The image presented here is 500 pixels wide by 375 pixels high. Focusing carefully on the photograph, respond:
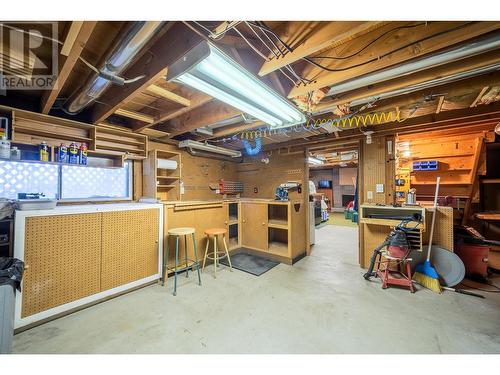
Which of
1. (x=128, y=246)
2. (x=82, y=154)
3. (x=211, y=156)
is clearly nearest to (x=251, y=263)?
(x=128, y=246)

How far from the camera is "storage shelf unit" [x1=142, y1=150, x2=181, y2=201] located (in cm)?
316

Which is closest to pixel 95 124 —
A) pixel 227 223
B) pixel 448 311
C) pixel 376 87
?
pixel 227 223

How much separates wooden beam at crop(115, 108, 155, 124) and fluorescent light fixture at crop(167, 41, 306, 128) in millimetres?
1494

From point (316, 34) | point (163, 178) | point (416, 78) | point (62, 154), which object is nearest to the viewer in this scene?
point (316, 34)

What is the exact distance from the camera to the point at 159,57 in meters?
1.52

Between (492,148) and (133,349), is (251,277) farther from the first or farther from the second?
(492,148)

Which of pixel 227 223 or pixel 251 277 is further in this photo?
pixel 227 223

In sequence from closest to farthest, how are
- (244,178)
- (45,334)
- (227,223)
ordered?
(45,334) → (227,223) → (244,178)

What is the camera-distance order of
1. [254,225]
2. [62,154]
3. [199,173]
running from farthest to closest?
[199,173]
[254,225]
[62,154]

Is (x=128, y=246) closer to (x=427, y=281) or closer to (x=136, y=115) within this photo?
(x=136, y=115)

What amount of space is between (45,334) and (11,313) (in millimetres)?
686

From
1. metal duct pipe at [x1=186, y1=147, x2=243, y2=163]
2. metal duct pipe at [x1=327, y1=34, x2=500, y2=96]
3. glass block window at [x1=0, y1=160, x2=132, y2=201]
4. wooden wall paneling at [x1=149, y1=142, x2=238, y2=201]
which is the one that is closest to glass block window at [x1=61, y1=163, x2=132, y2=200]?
glass block window at [x1=0, y1=160, x2=132, y2=201]

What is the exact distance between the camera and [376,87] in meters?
1.95

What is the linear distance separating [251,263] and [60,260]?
2476 millimetres
